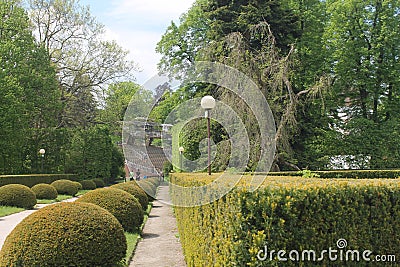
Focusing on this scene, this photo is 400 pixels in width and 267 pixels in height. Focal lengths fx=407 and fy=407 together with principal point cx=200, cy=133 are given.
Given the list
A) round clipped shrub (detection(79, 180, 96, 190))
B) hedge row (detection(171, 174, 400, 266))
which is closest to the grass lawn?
hedge row (detection(171, 174, 400, 266))

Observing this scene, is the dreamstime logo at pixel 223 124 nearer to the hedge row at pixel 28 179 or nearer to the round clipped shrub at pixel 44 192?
the round clipped shrub at pixel 44 192

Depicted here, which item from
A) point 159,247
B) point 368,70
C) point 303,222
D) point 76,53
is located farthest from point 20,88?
point 303,222

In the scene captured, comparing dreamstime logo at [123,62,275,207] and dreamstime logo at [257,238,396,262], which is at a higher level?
dreamstime logo at [123,62,275,207]

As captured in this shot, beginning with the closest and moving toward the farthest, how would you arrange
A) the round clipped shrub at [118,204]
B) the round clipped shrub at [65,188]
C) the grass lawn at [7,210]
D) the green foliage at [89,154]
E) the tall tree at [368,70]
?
the round clipped shrub at [118,204] < the grass lawn at [7,210] < the tall tree at [368,70] < the round clipped shrub at [65,188] < the green foliage at [89,154]

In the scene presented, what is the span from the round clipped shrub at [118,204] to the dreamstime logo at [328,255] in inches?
274

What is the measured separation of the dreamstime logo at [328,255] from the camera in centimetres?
307

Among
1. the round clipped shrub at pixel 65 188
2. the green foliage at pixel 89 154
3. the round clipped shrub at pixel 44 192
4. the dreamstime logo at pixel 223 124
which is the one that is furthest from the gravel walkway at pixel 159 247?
the green foliage at pixel 89 154

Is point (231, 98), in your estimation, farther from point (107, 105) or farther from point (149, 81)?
point (107, 105)

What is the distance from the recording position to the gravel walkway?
25.5ft

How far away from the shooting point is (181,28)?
92.3 feet

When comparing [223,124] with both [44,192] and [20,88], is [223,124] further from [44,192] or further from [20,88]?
[20,88]

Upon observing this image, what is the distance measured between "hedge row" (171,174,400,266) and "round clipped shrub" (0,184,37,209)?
49.2 feet

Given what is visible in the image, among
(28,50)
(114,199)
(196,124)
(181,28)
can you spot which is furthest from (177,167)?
(28,50)

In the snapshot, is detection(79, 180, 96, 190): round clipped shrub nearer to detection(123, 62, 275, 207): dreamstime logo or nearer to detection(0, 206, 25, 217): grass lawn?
detection(123, 62, 275, 207): dreamstime logo
